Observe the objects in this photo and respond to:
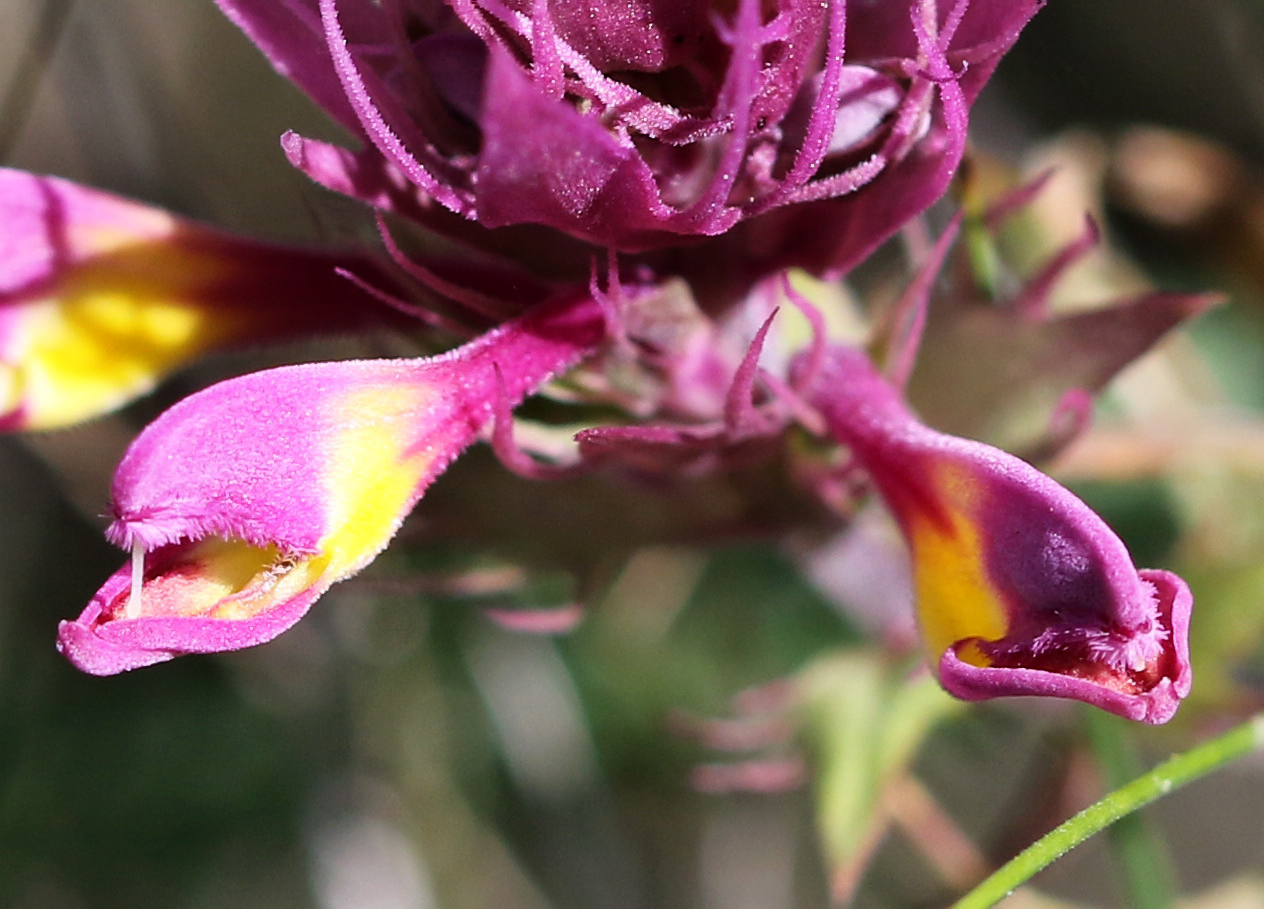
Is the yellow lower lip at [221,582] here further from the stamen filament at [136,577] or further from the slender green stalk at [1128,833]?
the slender green stalk at [1128,833]

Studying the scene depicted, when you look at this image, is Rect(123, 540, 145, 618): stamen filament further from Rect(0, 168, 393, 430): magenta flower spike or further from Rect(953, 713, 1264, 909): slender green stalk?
Rect(953, 713, 1264, 909): slender green stalk

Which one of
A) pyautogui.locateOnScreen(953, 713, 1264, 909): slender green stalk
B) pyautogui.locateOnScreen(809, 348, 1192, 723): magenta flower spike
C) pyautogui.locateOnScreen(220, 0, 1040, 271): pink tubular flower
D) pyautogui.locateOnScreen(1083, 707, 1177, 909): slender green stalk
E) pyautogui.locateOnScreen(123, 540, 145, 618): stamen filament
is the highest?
pyautogui.locateOnScreen(220, 0, 1040, 271): pink tubular flower

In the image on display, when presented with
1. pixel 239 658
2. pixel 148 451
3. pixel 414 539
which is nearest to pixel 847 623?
pixel 414 539

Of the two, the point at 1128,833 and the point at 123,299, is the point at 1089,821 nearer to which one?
the point at 1128,833

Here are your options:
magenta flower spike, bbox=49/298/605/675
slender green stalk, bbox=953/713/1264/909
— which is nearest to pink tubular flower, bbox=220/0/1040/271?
magenta flower spike, bbox=49/298/605/675

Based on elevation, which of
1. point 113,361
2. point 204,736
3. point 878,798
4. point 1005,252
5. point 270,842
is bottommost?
point 270,842

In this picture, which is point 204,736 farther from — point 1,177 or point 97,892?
point 1,177
